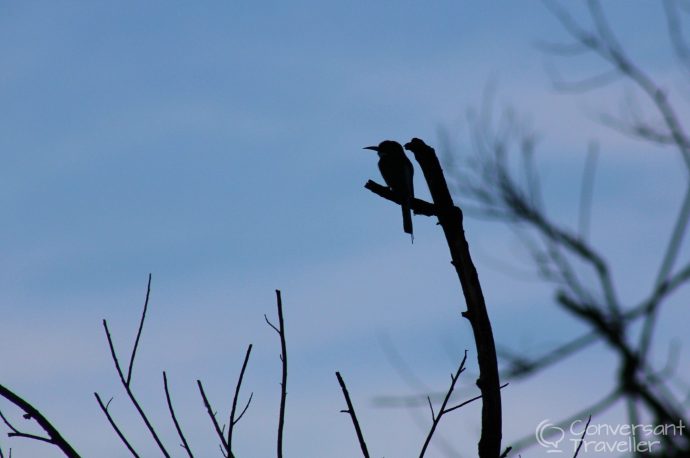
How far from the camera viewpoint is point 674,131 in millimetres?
2426

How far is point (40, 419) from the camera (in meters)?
2.30

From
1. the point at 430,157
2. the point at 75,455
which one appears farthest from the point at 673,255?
the point at 430,157

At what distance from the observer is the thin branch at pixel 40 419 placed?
229 cm

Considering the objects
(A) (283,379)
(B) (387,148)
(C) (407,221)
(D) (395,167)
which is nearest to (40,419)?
(A) (283,379)

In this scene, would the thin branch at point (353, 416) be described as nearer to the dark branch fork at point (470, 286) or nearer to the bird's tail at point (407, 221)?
the dark branch fork at point (470, 286)

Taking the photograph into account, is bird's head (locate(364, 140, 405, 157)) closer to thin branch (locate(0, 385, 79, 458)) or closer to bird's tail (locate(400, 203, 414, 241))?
bird's tail (locate(400, 203, 414, 241))

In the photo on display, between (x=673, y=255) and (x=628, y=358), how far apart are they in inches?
12.5

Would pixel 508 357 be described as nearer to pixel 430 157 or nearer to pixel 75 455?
pixel 75 455

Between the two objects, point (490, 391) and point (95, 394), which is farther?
point (490, 391)

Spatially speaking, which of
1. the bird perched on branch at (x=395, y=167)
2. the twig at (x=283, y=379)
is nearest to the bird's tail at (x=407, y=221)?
the bird perched on branch at (x=395, y=167)

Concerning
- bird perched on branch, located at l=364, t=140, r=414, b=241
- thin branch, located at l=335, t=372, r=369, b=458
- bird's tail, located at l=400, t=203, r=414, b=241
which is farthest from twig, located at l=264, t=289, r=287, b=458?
bird perched on branch, located at l=364, t=140, r=414, b=241

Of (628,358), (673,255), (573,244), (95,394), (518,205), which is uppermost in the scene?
(518,205)

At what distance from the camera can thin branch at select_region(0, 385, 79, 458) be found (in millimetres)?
2287

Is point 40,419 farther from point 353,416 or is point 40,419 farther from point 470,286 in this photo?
point 470,286
